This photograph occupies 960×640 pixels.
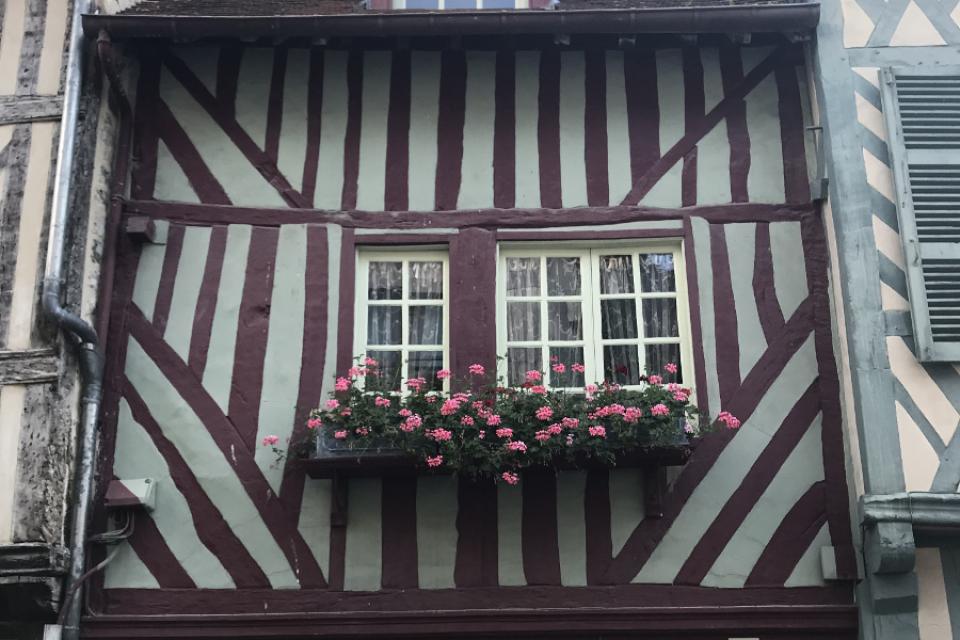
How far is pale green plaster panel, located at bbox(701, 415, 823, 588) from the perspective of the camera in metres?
6.14

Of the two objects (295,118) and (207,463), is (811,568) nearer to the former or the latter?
(207,463)

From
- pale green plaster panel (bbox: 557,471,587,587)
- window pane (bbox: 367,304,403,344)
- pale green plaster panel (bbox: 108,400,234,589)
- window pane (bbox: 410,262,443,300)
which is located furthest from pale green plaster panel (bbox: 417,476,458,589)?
window pane (bbox: 410,262,443,300)

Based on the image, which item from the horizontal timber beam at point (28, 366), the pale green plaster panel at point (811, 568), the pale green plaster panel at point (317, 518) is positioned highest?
the horizontal timber beam at point (28, 366)

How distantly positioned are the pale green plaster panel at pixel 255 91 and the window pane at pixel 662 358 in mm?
2609

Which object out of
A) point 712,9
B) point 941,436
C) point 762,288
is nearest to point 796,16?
point 712,9

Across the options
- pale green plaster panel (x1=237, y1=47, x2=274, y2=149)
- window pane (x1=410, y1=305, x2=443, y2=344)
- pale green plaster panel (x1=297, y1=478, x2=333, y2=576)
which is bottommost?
pale green plaster panel (x1=297, y1=478, x2=333, y2=576)

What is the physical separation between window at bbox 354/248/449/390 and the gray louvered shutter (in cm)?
256

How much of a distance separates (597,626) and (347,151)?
10.2ft

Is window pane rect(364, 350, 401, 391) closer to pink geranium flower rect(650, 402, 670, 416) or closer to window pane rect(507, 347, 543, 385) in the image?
window pane rect(507, 347, 543, 385)

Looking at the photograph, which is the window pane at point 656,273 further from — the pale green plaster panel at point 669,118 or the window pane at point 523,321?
the window pane at point 523,321

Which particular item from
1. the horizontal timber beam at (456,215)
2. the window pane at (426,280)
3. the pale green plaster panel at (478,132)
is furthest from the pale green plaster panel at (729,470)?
the pale green plaster panel at (478,132)

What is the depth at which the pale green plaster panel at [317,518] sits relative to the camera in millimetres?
6223

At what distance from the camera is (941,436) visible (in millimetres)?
5957

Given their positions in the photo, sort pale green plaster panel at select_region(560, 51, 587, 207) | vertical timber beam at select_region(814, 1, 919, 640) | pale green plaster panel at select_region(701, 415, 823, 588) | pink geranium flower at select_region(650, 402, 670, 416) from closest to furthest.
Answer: vertical timber beam at select_region(814, 1, 919, 640) < pink geranium flower at select_region(650, 402, 670, 416) < pale green plaster panel at select_region(701, 415, 823, 588) < pale green plaster panel at select_region(560, 51, 587, 207)
